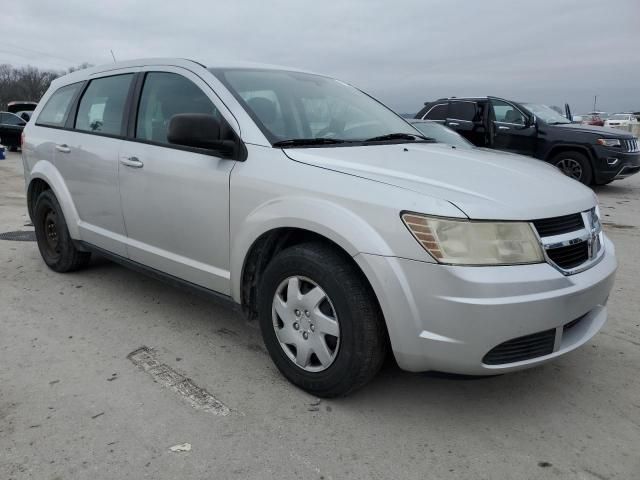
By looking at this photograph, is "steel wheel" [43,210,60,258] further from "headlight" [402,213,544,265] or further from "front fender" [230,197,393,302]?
"headlight" [402,213,544,265]

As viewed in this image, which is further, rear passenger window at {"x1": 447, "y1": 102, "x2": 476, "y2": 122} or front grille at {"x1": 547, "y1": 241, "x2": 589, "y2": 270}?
rear passenger window at {"x1": 447, "y1": 102, "x2": 476, "y2": 122}

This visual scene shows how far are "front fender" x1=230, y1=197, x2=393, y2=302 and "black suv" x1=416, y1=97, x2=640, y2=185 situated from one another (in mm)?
6852

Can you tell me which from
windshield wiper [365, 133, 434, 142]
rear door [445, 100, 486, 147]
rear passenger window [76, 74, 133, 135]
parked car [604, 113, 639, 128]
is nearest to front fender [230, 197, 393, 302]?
windshield wiper [365, 133, 434, 142]

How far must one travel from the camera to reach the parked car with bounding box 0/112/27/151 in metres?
17.3

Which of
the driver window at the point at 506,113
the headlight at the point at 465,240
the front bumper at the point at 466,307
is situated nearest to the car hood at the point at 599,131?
the driver window at the point at 506,113

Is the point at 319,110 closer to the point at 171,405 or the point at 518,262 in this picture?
the point at 518,262

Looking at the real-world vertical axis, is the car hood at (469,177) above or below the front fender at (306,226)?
above

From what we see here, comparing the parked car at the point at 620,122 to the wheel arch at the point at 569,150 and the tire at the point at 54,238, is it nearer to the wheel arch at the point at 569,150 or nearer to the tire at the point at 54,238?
the wheel arch at the point at 569,150

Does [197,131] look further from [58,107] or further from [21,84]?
[21,84]

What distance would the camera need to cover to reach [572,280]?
2.27 meters

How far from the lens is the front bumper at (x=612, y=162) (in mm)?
9391

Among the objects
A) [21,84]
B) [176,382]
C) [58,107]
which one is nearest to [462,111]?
[58,107]

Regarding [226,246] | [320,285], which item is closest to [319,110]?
[226,246]

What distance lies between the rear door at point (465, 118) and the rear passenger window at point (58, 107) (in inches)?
261
